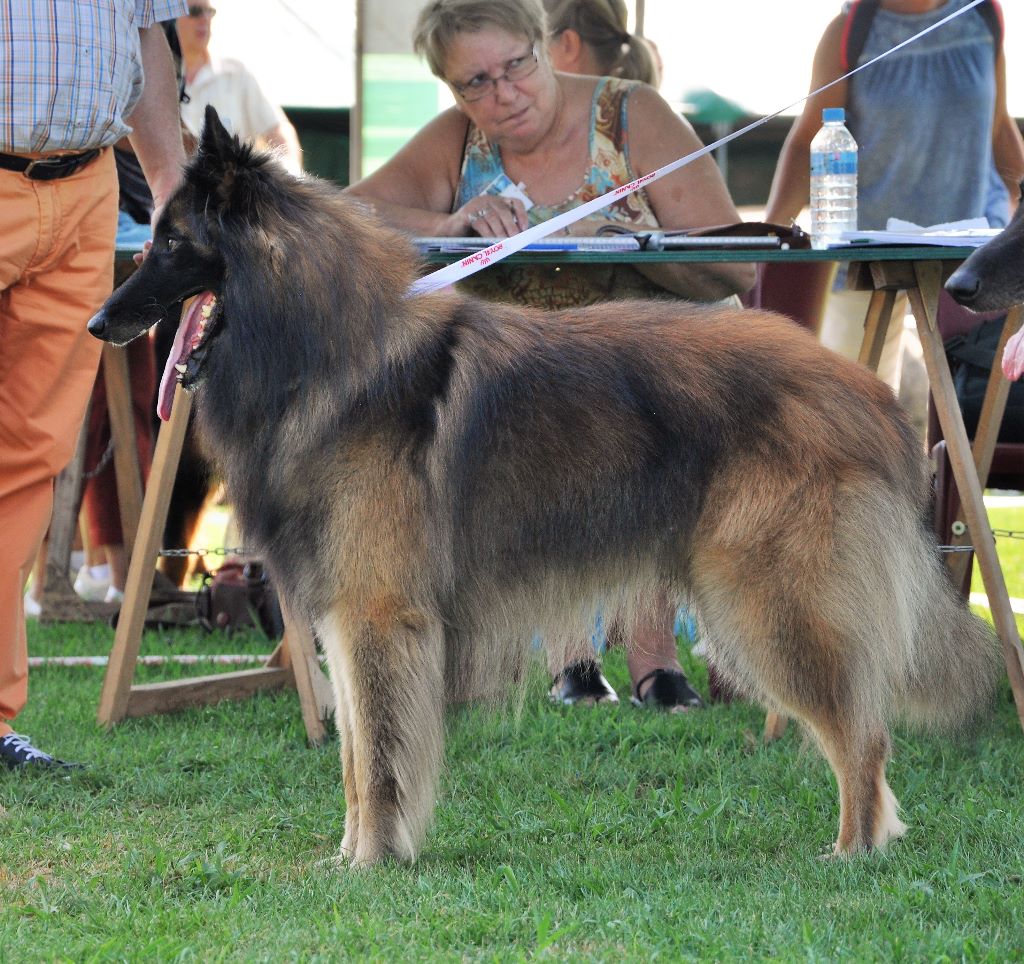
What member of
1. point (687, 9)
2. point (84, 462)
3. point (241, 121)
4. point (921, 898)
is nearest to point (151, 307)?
point (921, 898)

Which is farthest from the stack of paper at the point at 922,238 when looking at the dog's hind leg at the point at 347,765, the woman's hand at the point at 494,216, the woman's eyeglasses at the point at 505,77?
the dog's hind leg at the point at 347,765

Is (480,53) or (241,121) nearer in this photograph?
(480,53)

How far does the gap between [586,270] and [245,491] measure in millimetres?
1643

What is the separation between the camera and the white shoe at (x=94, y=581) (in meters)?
6.30

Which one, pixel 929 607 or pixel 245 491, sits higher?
pixel 245 491

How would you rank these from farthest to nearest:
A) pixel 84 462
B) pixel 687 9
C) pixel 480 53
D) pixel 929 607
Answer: pixel 687 9, pixel 84 462, pixel 480 53, pixel 929 607

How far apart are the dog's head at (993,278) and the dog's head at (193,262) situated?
1633mm

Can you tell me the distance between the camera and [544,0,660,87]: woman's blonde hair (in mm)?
5363

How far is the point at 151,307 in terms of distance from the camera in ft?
9.57

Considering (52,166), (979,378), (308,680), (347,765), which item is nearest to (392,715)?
(347,765)

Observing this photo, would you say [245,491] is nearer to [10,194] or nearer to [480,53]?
[10,194]

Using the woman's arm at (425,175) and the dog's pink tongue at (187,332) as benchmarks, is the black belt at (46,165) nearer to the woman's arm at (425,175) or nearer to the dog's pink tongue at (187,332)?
the dog's pink tongue at (187,332)

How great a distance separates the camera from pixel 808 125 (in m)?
5.23

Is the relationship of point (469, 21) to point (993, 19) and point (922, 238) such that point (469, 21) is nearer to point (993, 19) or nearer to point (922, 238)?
point (922, 238)
